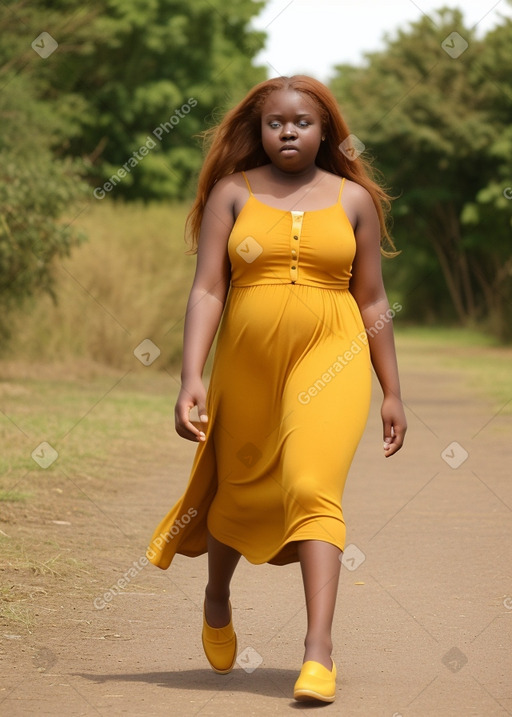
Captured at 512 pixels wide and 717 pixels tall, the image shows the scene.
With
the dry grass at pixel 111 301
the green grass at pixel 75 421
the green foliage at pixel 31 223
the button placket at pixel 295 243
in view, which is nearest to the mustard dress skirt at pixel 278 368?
the button placket at pixel 295 243

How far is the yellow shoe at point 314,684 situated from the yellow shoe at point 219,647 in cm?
52

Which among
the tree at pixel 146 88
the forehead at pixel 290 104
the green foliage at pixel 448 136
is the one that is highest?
the forehead at pixel 290 104

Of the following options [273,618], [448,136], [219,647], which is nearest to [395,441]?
[219,647]

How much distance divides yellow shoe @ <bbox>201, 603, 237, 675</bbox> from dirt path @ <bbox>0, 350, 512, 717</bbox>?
0.17 feet

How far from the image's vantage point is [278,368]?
417 centimetres

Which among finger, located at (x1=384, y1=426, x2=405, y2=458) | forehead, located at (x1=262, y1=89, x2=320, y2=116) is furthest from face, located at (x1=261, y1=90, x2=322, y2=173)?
finger, located at (x1=384, y1=426, x2=405, y2=458)

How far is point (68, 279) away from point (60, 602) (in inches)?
475

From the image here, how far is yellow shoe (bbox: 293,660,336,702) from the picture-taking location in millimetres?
3804

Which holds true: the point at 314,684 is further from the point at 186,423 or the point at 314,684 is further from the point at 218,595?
the point at 186,423

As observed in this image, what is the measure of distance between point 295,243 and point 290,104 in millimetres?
447

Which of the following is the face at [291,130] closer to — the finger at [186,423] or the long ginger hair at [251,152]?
the long ginger hair at [251,152]

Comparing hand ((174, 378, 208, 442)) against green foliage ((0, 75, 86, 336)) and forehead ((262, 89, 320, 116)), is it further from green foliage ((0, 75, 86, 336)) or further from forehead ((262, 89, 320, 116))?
green foliage ((0, 75, 86, 336))

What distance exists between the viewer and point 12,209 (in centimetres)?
1534

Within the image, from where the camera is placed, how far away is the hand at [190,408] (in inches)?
159
